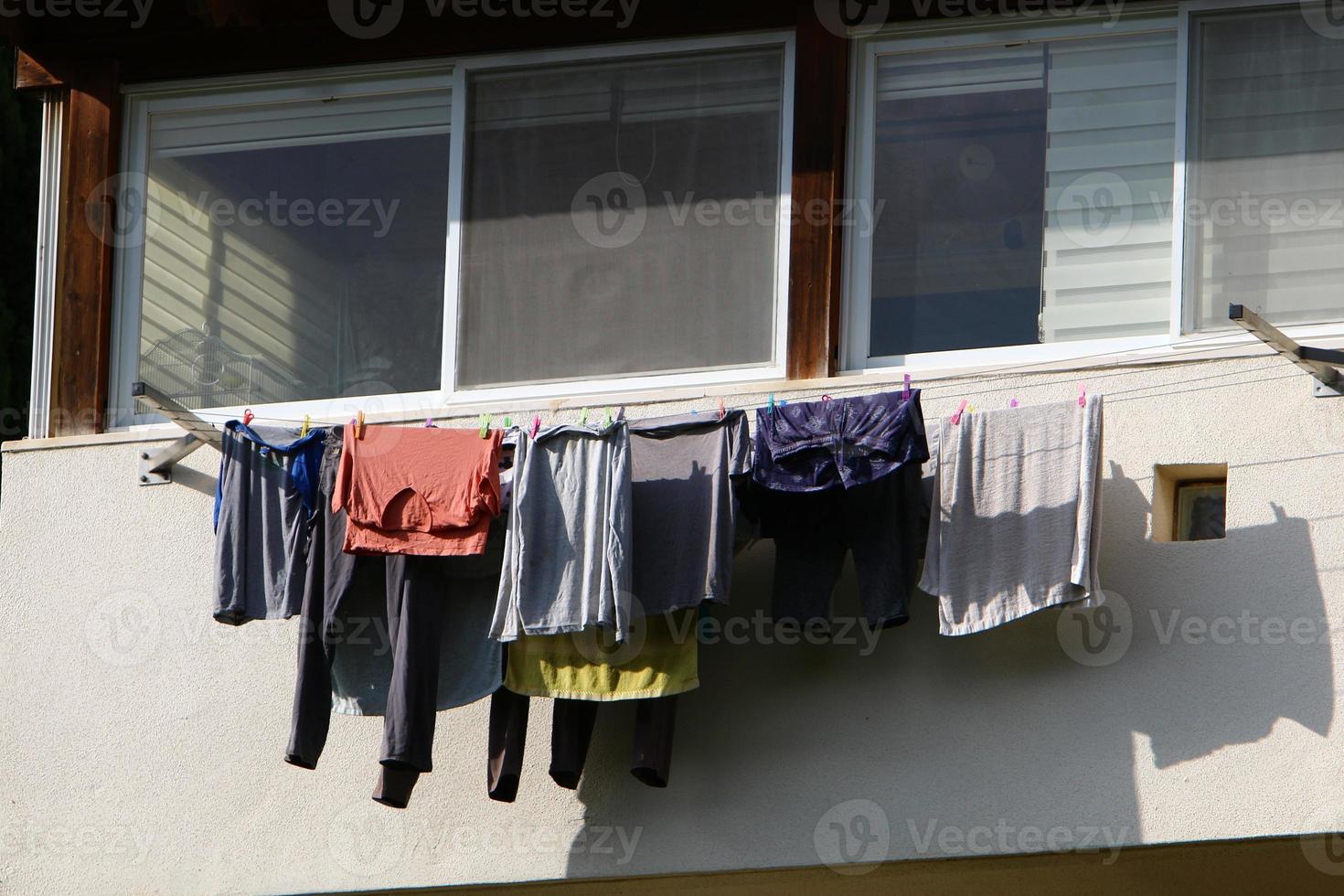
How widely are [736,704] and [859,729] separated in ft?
1.40

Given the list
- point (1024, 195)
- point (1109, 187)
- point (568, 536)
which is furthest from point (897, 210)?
point (568, 536)

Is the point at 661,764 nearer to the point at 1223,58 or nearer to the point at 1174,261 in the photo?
the point at 1174,261

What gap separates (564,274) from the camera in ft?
22.7

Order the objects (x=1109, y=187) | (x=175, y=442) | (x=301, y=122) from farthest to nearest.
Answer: (x=301, y=122)
(x=175, y=442)
(x=1109, y=187)

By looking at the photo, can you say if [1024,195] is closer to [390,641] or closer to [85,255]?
[390,641]

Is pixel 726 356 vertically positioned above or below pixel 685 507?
above

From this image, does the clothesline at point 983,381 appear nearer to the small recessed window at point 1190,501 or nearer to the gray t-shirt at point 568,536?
the small recessed window at point 1190,501

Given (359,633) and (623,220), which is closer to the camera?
(359,633)

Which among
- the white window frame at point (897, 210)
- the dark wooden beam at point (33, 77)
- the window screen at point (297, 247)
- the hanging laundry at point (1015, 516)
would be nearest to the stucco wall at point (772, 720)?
the white window frame at point (897, 210)

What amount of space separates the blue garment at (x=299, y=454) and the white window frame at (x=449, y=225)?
2.21 ft

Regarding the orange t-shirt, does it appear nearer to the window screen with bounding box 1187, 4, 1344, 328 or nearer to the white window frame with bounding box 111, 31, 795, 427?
the white window frame with bounding box 111, 31, 795, 427

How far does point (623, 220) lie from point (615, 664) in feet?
5.99

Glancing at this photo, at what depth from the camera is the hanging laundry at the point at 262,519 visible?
20.0 feet

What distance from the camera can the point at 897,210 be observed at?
6.68 meters
